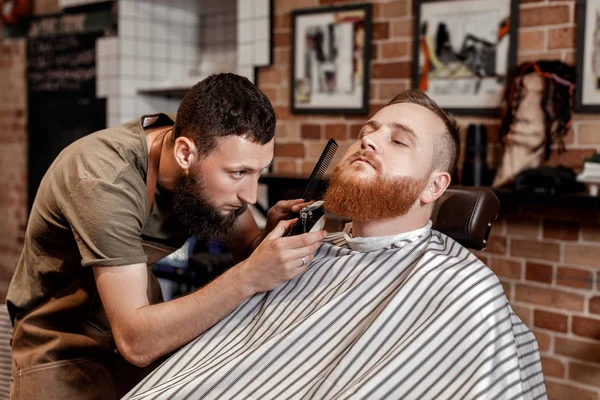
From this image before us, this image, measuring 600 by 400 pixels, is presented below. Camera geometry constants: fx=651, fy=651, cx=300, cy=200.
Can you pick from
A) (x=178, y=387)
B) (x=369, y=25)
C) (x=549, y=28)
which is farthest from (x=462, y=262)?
(x=369, y=25)

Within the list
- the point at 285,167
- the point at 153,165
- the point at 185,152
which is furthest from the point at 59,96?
the point at 185,152

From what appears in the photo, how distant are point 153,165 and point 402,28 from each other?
5.54ft

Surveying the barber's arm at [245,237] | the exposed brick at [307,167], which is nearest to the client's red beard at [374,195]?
the barber's arm at [245,237]

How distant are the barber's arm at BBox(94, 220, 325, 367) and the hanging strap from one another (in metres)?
0.26

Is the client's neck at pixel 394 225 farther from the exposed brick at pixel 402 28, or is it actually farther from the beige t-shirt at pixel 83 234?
Result: the exposed brick at pixel 402 28

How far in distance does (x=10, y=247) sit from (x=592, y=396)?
165 inches

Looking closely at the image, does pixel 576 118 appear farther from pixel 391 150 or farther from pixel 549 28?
pixel 391 150

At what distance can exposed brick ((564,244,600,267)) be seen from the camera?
2590mm

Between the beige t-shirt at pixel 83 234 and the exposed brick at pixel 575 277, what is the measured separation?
1.59 m

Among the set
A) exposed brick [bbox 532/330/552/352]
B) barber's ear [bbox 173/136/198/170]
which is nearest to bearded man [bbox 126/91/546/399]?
barber's ear [bbox 173/136/198/170]

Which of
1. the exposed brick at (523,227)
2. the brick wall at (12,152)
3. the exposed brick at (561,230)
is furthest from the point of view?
the brick wall at (12,152)

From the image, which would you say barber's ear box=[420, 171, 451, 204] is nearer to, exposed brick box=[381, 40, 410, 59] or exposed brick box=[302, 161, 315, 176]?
exposed brick box=[381, 40, 410, 59]

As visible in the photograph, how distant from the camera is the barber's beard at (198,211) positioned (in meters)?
1.75

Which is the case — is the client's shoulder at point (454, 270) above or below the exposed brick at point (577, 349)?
above
